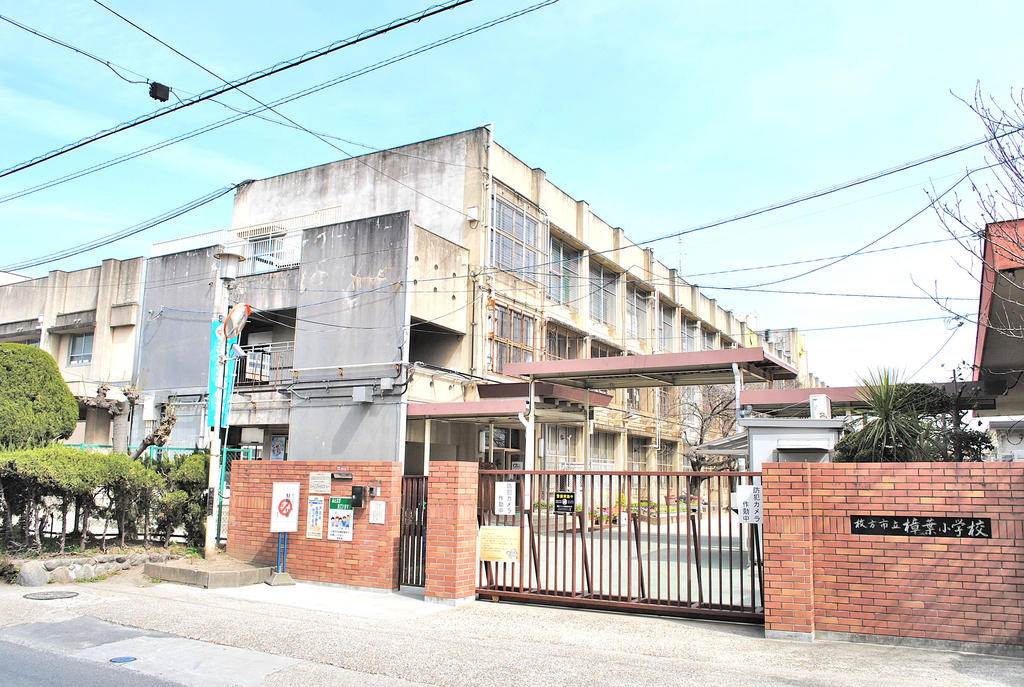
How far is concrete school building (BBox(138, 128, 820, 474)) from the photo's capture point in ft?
66.0

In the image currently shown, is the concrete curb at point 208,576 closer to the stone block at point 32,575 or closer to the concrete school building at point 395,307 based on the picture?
the stone block at point 32,575

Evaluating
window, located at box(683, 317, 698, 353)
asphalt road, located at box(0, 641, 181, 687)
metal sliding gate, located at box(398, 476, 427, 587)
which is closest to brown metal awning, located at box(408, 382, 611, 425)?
metal sliding gate, located at box(398, 476, 427, 587)

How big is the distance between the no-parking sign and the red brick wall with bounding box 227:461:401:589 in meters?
0.13

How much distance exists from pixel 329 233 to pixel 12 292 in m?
17.0

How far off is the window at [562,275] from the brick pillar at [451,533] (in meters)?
16.1

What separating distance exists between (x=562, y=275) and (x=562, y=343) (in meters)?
2.53

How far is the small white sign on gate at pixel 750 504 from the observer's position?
9.08 metres

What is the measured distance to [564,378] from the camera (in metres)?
17.4

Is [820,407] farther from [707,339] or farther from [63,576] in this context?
[707,339]

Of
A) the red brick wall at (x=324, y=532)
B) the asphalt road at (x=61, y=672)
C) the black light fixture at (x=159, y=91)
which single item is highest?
the black light fixture at (x=159, y=91)

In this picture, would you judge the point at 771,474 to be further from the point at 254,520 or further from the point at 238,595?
the point at 254,520

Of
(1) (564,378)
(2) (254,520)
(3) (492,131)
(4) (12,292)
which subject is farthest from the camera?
(4) (12,292)

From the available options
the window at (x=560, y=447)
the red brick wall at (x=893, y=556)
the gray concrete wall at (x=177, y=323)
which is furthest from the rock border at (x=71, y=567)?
the window at (x=560, y=447)

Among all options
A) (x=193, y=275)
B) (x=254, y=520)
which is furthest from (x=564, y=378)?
(x=193, y=275)
